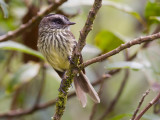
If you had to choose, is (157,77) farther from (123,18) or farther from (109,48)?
(123,18)

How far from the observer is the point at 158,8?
3246mm

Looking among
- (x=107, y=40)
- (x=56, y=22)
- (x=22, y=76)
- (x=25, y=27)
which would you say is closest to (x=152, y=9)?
(x=107, y=40)

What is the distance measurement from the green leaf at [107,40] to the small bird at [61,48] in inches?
12.9

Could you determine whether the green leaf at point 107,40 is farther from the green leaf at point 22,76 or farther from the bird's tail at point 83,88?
the green leaf at point 22,76

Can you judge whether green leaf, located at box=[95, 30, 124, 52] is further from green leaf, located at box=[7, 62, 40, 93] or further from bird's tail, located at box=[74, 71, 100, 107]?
green leaf, located at box=[7, 62, 40, 93]

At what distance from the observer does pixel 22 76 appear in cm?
331

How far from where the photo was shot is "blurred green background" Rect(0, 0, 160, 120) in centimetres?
307

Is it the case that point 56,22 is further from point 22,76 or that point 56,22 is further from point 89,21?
point 89,21

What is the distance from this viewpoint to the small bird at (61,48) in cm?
303

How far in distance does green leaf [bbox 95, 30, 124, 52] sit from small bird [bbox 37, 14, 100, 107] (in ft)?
1.07

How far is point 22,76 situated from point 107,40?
0.82m

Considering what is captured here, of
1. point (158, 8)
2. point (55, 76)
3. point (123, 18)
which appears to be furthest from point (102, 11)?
point (158, 8)

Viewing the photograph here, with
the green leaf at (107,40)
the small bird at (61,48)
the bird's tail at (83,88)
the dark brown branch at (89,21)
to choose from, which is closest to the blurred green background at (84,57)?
the green leaf at (107,40)

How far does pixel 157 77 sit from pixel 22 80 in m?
1.16
